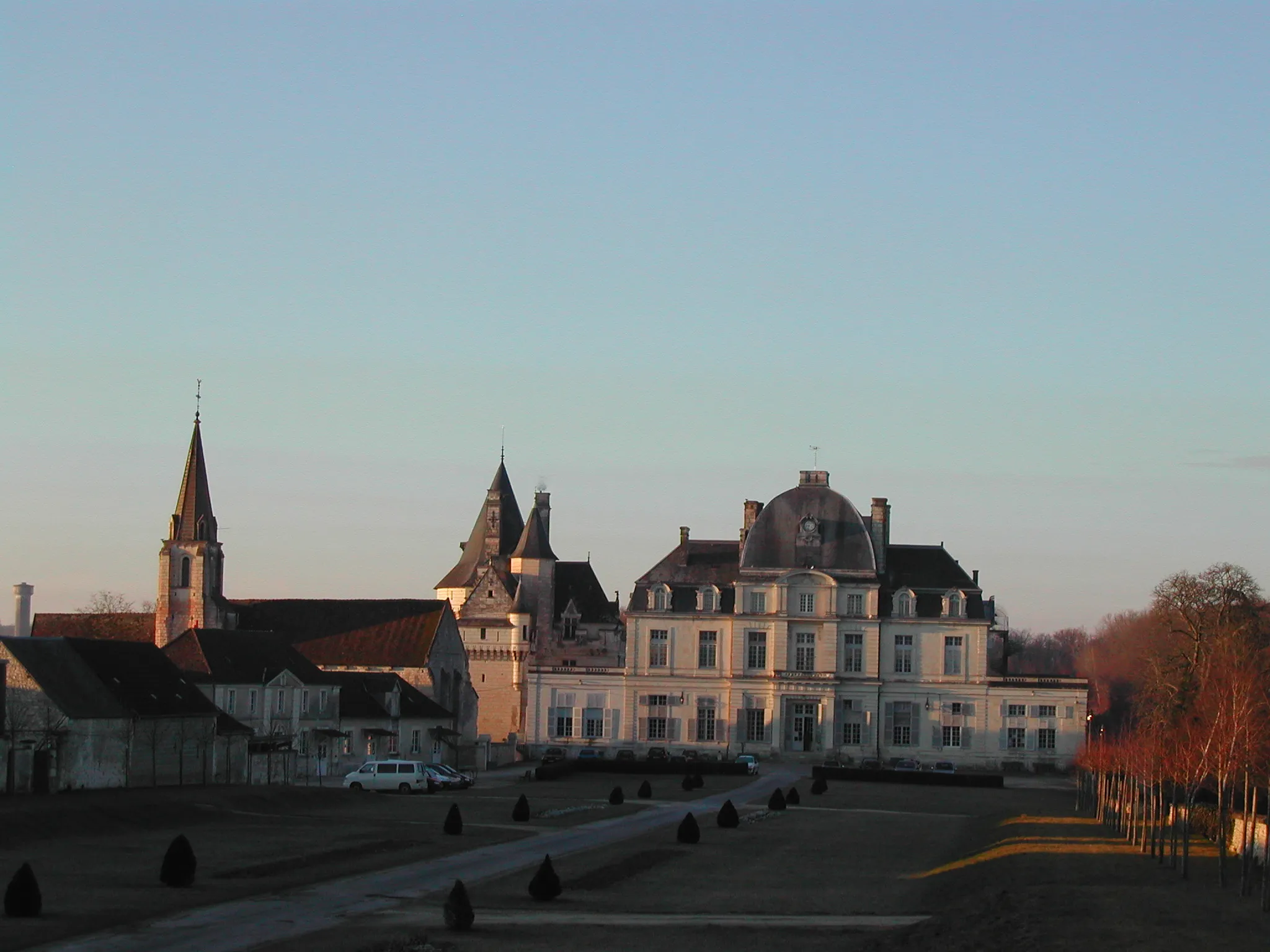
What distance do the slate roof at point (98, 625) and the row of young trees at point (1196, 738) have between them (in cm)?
6196

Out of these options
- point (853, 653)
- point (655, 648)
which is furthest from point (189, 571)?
point (853, 653)

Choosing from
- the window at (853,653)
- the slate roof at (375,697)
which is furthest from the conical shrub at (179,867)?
the window at (853,653)

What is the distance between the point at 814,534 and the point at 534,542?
22.4 metres

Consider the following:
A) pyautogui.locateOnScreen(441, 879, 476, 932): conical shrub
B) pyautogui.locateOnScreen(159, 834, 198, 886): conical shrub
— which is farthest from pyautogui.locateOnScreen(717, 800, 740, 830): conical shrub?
pyautogui.locateOnScreen(441, 879, 476, 932): conical shrub

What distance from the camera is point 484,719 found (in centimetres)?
12138

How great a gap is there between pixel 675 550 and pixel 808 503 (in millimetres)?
9549

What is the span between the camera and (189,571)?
109 metres

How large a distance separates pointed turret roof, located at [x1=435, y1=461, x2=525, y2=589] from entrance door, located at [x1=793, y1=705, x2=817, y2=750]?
1144 inches

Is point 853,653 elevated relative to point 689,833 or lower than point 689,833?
elevated

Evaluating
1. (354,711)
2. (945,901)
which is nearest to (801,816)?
(945,901)

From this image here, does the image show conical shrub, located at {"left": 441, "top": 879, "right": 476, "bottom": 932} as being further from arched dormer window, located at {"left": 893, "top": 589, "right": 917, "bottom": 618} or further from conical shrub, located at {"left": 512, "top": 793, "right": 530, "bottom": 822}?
arched dormer window, located at {"left": 893, "top": 589, "right": 917, "bottom": 618}

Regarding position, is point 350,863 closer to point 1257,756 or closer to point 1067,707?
point 1257,756

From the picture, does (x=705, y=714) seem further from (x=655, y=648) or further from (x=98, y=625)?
(x=98, y=625)

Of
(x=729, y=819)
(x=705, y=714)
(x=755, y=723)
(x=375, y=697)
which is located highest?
(x=375, y=697)
